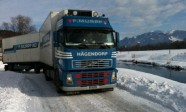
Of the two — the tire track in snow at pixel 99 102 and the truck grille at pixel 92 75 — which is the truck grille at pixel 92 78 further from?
the tire track in snow at pixel 99 102

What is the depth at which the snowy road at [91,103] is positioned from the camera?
8.90m

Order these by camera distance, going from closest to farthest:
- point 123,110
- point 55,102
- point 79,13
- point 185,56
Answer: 1. point 123,110
2. point 55,102
3. point 79,13
4. point 185,56

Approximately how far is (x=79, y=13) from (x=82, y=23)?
0.74m

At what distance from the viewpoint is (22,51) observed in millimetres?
25484

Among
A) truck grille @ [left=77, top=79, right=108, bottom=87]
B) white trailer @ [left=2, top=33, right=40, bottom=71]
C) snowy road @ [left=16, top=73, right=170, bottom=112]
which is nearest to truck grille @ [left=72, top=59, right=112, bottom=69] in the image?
truck grille @ [left=77, top=79, right=108, bottom=87]

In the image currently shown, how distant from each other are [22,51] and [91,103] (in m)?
17.1

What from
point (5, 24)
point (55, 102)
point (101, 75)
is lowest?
point (55, 102)

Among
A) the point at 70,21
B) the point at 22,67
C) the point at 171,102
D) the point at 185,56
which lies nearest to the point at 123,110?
the point at 171,102

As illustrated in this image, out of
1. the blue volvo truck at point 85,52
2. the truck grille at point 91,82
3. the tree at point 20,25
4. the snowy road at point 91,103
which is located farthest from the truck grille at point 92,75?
the tree at point 20,25

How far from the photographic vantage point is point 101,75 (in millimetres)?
11227

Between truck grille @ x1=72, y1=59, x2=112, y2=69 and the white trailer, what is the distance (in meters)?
11.4

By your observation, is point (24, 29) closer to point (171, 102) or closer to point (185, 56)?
point (185, 56)

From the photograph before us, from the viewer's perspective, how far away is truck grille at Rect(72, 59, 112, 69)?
35.6 ft

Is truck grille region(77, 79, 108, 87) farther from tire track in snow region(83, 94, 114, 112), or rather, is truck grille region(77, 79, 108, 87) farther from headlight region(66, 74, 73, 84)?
tire track in snow region(83, 94, 114, 112)
